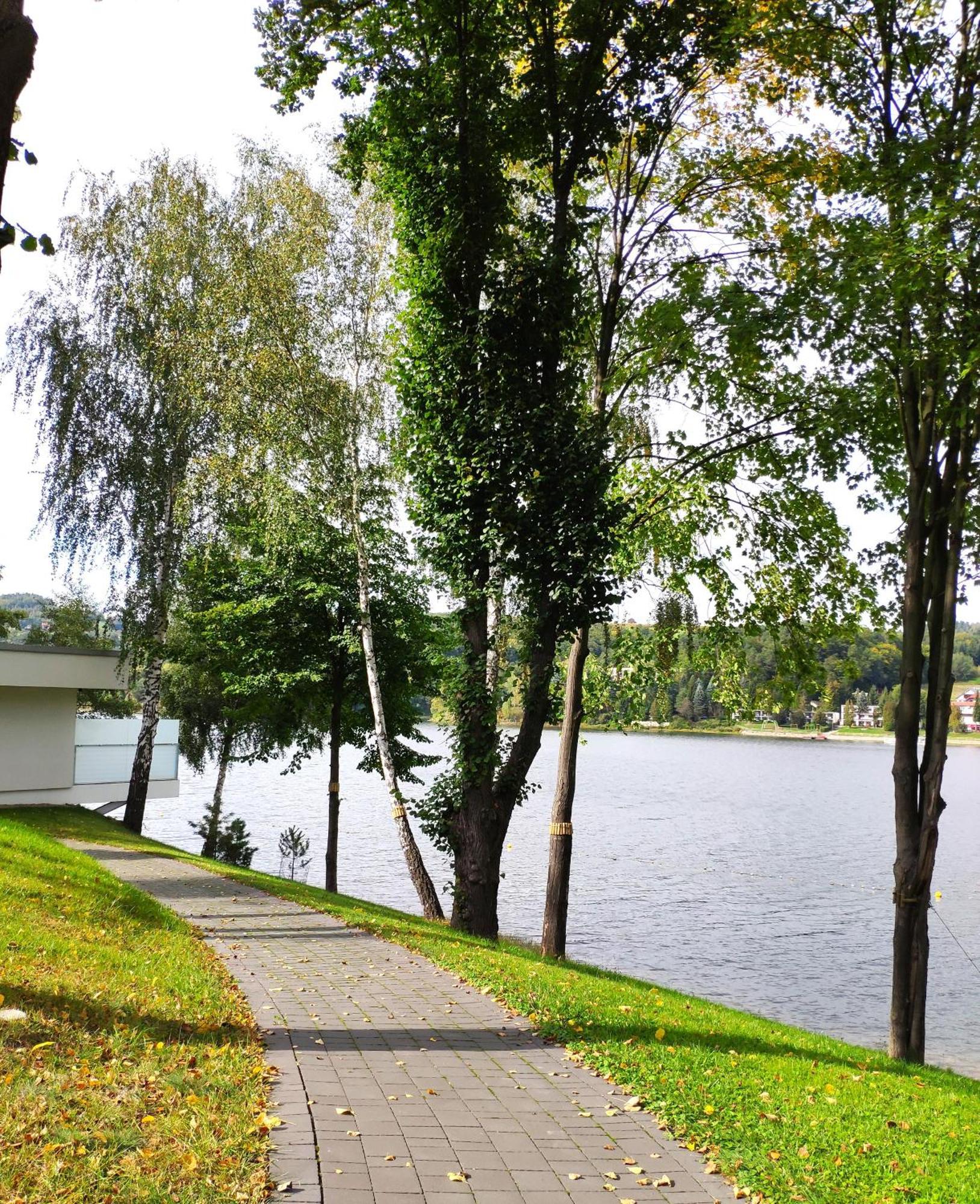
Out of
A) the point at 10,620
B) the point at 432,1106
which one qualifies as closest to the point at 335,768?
the point at 432,1106

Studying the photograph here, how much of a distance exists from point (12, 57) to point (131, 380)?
19.1m

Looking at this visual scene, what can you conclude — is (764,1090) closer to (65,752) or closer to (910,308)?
(910,308)

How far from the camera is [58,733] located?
952 inches

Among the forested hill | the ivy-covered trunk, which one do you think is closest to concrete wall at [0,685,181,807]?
the ivy-covered trunk

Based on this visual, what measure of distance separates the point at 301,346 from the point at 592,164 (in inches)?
219

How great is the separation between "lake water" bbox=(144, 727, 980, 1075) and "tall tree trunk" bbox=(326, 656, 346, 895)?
2.45m

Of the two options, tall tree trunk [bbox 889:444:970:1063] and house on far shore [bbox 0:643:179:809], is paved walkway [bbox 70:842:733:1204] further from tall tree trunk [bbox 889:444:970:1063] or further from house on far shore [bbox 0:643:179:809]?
house on far shore [bbox 0:643:179:809]

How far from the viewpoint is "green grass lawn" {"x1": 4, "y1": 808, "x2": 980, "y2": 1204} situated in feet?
16.7

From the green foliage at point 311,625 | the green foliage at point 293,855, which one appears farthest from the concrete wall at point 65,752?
the green foliage at point 311,625

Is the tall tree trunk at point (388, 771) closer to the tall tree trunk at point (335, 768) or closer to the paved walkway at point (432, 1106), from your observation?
the tall tree trunk at point (335, 768)

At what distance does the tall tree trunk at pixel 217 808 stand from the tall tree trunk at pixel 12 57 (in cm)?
2311

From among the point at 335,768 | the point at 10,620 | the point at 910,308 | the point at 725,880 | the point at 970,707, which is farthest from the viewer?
the point at 970,707

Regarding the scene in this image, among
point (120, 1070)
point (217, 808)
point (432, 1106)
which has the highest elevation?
point (120, 1070)

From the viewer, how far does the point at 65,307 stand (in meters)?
21.5
